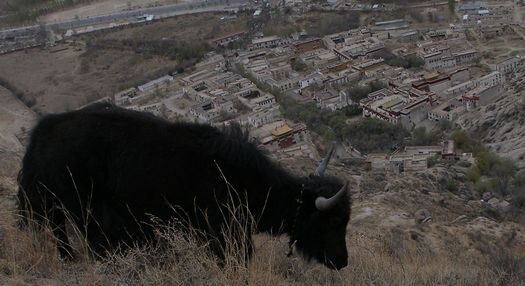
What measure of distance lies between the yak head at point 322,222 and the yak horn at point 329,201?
37 mm

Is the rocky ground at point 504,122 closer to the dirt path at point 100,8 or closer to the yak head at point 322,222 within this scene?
the yak head at point 322,222

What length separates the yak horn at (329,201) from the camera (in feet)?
13.5

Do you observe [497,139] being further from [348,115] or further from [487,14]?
[487,14]

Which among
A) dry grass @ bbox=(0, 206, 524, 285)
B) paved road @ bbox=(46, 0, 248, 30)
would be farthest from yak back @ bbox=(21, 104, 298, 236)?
paved road @ bbox=(46, 0, 248, 30)

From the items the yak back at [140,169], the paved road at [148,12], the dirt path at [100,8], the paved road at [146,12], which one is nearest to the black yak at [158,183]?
the yak back at [140,169]

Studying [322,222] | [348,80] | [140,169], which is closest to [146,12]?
[348,80]

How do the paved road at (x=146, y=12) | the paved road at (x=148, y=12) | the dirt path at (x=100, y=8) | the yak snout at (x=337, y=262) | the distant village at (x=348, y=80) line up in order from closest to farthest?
the yak snout at (x=337, y=262) → the distant village at (x=348, y=80) → the paved road at (x=148, y=12) → the paved road at (x=146, y=12) → the dirt path at (x=100, y=8)

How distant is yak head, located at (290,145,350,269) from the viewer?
14.2 ft

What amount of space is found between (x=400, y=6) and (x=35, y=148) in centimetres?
5243

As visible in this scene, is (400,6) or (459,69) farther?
(400,6)

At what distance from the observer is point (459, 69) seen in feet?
123

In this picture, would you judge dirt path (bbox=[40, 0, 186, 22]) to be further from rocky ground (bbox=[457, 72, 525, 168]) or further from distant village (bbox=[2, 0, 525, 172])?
rocky ground (bbox=[457, 72, 525, 168])

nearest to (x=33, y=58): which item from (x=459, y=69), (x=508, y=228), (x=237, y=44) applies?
(x=237, y=44)

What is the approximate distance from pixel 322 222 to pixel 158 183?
121 cm
